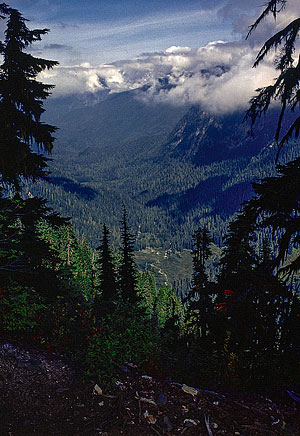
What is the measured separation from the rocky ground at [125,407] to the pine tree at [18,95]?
743 cm

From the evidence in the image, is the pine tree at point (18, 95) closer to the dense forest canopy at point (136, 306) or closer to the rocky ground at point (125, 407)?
the dense forest canopy at point (136, 306)

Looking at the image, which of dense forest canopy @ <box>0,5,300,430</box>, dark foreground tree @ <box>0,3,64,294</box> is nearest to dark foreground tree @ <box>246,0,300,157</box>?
dense forest canopy @ <box>0,5,300,430</box>

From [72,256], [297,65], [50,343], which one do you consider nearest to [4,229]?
[50,343]

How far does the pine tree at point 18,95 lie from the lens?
443 inches

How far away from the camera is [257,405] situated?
646cm

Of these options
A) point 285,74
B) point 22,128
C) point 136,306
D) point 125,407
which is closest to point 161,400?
point 125,407

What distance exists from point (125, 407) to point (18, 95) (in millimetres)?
11657

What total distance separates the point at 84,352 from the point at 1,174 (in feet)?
27.4

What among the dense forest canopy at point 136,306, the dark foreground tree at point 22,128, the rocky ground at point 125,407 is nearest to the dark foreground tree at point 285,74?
the dense forest canopy at point 136,306

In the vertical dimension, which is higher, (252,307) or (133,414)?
(252,307)

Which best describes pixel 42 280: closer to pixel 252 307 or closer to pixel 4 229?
pixel 4 229

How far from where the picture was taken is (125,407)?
243 inches

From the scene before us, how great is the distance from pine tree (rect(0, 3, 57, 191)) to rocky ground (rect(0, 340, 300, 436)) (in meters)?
7.43

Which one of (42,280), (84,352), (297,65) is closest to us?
(297,65)
